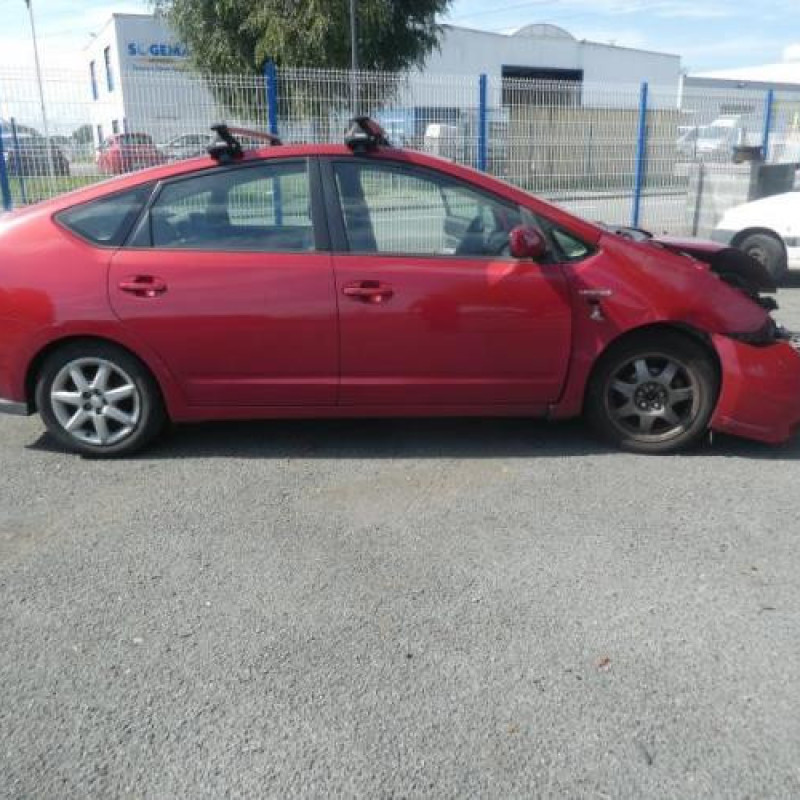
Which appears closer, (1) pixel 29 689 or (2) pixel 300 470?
(1) pixel 29 689

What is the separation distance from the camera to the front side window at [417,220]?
4.16 metres

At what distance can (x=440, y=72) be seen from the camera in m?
38.0

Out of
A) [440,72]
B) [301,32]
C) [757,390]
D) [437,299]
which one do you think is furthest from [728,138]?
[440,72]

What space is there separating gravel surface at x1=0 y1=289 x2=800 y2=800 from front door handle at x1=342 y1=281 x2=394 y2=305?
89 centimetres

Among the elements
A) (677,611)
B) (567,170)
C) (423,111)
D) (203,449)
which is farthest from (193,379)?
(567,170)

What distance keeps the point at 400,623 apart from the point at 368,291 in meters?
1.80

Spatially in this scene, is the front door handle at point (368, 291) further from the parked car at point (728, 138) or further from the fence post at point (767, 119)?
the fence post at point (767, 119)

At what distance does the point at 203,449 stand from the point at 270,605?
5.60ft

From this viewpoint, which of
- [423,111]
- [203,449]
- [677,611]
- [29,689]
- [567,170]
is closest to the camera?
[29,689]

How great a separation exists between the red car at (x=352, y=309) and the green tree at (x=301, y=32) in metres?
12.9

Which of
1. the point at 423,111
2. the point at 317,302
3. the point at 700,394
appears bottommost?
the point at 700,394

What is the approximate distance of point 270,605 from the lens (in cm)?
300

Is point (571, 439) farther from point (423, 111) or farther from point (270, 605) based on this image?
point (423, 111)

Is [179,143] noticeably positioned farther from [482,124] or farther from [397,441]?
[397,441]
